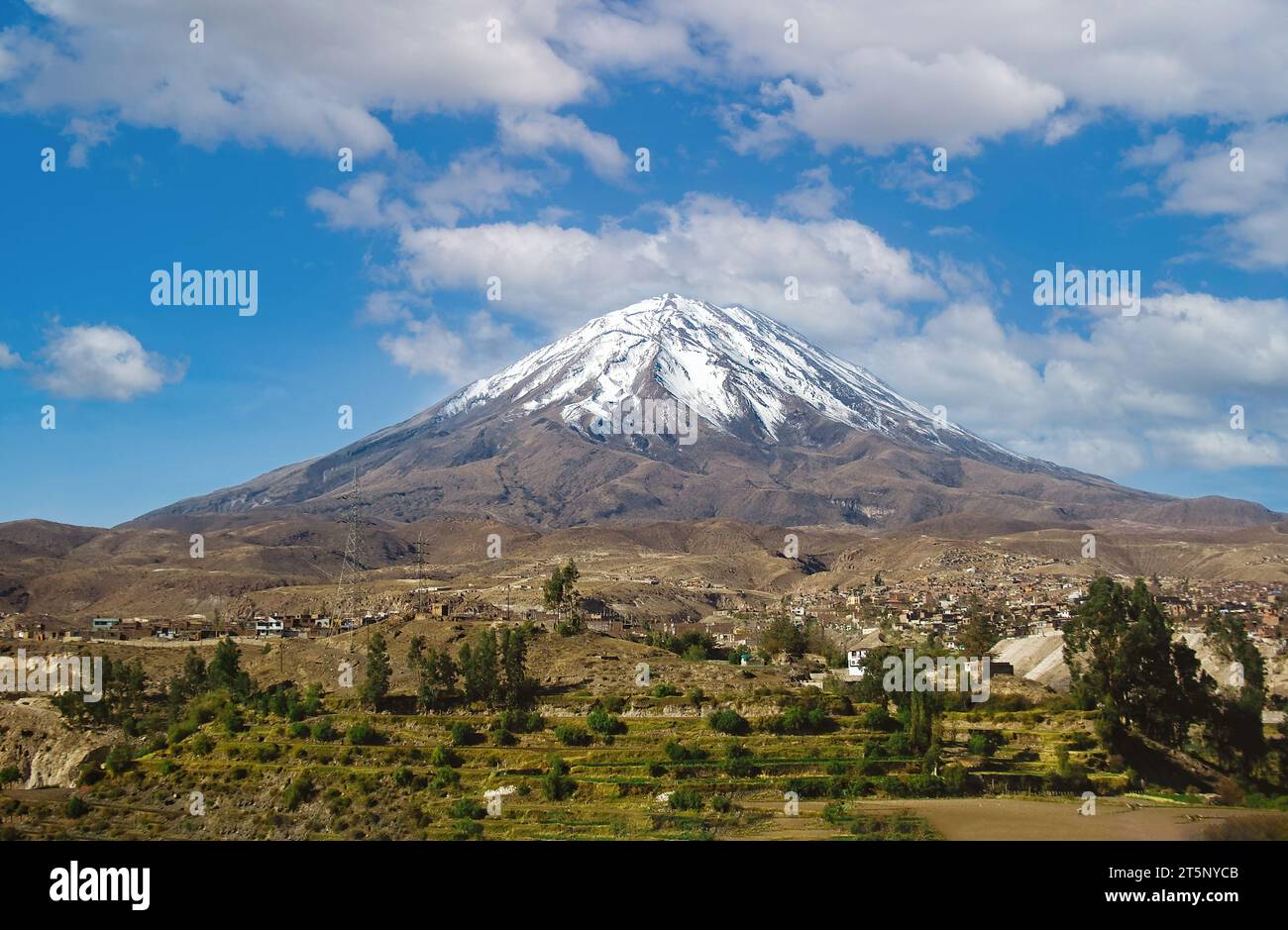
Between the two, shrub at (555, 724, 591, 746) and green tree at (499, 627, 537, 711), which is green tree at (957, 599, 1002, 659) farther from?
shrub at (555, 724, 591, 746)

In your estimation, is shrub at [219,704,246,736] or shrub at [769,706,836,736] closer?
shrub at [769,706,836,736]

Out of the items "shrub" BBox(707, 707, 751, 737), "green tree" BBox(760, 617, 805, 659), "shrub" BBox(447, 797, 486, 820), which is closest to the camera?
"shrub" BBox(447, 797, 486, 820)

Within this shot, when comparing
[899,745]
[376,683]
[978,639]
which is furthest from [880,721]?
[978,639]

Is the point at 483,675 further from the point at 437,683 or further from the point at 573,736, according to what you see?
the point at 573,736

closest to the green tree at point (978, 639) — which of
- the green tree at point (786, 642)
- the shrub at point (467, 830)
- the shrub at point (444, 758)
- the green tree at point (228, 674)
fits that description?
the green tree at point (786, 642)

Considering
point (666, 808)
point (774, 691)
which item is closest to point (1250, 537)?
point (774, 691)

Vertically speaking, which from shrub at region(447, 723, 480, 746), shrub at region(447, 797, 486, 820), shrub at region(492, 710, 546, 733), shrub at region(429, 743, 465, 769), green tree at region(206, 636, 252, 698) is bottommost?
shrub at region(447, 797, 486, 820)

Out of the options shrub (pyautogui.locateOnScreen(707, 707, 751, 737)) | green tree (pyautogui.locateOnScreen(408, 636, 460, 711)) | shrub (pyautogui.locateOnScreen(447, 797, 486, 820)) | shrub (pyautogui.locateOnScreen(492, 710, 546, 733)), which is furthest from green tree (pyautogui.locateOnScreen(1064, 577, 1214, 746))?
green tree (pyautogui.locateOnScreen(408, 636, 460, 711))

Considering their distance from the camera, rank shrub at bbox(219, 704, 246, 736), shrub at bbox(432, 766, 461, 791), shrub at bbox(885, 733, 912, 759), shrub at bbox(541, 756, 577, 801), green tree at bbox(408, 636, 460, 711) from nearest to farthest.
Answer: shrub at bbox(541, 756, 577, 801), shrub at bbox(432, 766, 461, 791), shrub at bbox(885, 733, 912, 759), shrub at bbox(219, 704, 246, 736), green tree at bbox(408, 636, 460, 711)
